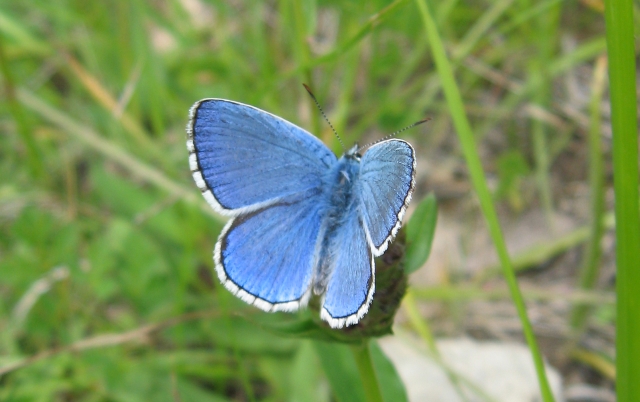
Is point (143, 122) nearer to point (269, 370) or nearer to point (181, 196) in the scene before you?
point (181, 196)

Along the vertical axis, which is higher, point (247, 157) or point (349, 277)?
point (247, 157)

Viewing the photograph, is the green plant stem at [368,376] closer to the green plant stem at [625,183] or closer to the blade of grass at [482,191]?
the blade of grass at [482,191]

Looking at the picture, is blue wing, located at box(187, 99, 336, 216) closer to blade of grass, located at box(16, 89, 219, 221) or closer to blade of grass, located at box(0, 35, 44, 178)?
blade of grass, located at box(16, 89, 219, 221)

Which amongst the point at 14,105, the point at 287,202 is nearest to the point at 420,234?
the point at 287,202

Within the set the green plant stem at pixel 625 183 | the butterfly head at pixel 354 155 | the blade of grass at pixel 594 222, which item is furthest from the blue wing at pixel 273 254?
the blade of grass at pixel 594 222

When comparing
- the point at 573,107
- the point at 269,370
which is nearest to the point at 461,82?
the point at 573,107

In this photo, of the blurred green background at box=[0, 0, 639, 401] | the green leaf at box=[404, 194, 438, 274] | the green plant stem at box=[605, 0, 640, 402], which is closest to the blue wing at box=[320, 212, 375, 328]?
the green leaf at box=[404, 194, 438, 274]

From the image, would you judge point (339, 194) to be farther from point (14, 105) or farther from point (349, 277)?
point (14, 105)
